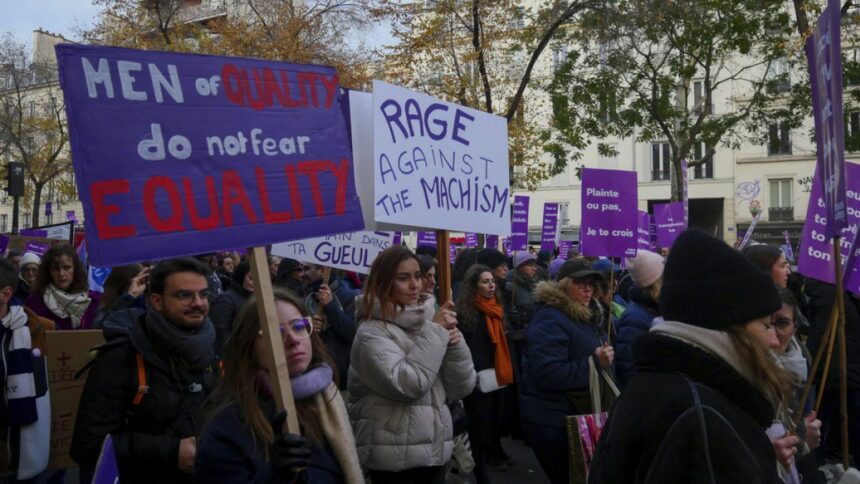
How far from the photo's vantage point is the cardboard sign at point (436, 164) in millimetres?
4117

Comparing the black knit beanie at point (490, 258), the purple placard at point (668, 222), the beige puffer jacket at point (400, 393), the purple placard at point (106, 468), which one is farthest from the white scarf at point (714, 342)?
the purple placard at point (668, 222)

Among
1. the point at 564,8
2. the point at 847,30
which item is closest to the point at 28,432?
the point at 564,8

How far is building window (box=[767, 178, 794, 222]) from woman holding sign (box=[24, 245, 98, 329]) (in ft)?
140

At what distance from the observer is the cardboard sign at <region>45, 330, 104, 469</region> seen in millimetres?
4395

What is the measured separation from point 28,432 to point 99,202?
231 cm

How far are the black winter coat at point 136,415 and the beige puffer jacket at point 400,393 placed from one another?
80 cm

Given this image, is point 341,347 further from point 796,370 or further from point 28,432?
point 796,370

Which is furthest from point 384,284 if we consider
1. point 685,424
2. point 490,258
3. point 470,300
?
point 490,258

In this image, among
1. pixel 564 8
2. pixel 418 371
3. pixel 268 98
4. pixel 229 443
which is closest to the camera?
pixel 229 443

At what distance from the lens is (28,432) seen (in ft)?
13.8

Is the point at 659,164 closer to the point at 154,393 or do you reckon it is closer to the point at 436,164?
the point at 436,164

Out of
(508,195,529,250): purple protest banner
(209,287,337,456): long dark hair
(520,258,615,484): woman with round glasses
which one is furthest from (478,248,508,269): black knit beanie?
(508,195,529,250): purple protest banner

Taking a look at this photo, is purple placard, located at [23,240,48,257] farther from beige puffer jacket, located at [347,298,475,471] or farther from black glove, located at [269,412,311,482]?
black glove, located at [269,412,311,482]

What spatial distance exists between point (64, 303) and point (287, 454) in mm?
4303
